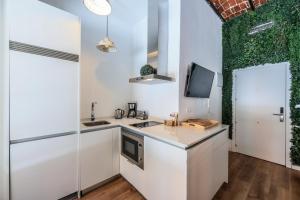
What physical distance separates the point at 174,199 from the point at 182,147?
0.56 m

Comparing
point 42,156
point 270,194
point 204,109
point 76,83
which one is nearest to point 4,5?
point 76,83

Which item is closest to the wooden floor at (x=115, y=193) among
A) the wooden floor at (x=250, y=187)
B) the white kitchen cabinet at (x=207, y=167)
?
the wooden floor at (x=250, y=187)

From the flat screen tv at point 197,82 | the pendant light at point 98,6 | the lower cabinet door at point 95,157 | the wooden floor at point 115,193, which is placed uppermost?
the pendant light at point 98,6

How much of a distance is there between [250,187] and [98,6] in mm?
3136

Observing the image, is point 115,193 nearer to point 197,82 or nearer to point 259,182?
point 197,82

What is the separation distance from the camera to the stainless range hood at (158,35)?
7.63ft

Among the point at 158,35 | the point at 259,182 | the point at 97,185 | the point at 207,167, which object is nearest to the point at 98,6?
the point at 158,35

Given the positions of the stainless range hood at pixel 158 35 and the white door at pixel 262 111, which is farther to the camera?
the white door at pixel 262 111

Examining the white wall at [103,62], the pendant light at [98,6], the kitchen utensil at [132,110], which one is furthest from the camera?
the kitchen utensil at [132,110]

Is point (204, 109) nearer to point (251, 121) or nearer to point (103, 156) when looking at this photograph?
point (251, 121)

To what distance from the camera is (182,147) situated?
1310 mm

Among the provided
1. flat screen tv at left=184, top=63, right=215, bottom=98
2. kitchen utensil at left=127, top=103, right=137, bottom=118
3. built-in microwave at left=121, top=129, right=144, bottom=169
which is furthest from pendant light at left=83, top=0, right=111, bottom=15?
kitchen utensil at left=127, top=103, right=137, bottom=118

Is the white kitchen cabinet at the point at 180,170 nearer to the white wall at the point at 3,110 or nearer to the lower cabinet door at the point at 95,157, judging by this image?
the lower cabinet door at the point at 95,157

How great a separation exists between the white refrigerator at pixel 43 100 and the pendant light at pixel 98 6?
47cm
